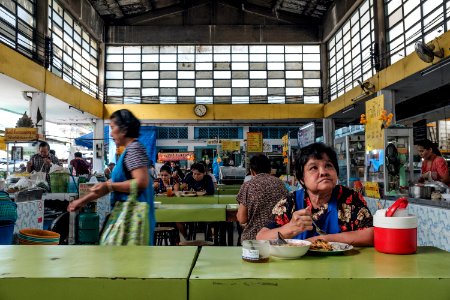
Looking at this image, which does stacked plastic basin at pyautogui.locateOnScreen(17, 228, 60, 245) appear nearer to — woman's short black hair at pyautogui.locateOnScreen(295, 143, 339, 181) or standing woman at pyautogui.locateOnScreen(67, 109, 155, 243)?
standing woman at pyautogui.locateOnScreen(67, 109, 155, 243)

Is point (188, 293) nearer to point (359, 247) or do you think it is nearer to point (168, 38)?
point (359, 247)

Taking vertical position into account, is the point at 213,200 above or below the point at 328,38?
below

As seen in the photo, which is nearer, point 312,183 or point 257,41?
point 312,183

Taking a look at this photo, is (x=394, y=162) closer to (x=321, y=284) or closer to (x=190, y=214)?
(x=190, y=214)

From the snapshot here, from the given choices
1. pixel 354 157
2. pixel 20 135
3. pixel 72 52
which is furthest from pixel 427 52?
pixel 72 52

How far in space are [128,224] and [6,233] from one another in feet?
6.00

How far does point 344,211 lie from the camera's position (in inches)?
87.4

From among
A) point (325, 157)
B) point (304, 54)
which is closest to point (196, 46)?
point (304, 54)

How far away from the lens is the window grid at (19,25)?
10742 mm

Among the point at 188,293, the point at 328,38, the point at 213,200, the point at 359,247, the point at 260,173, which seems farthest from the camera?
the point at 328,38

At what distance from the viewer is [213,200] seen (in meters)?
6.20

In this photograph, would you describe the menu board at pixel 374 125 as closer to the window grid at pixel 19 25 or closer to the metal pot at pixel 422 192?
the metal pot at pixel 422 192

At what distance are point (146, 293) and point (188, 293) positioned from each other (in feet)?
0.47

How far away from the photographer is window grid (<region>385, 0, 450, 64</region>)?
368 inches
